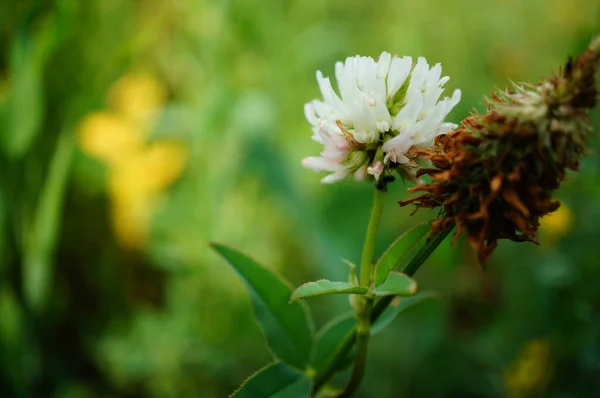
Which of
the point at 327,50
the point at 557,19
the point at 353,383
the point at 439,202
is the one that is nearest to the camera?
the point at 439,202

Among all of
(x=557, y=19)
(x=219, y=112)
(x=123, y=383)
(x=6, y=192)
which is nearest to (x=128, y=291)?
(x=123, y=383)

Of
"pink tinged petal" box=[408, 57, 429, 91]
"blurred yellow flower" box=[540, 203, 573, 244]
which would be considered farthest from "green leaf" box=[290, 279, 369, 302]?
"blurred yellow flower" box=[540, 203, 573, 244]

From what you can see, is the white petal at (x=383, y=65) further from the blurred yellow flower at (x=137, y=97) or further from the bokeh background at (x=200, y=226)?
the blurred yellow flower at (x=137, y=97)

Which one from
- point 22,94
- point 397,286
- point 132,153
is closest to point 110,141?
point 132,153

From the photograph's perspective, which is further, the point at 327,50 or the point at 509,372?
the point at 327,50

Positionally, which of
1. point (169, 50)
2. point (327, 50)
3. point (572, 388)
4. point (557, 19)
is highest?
point (557, 19)

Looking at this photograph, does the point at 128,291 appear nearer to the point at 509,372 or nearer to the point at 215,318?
the point at 215,318

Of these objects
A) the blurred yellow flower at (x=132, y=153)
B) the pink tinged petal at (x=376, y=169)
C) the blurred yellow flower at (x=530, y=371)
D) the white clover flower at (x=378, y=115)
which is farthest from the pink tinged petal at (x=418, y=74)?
the blurred yellow flower at (x=132, y=153)
